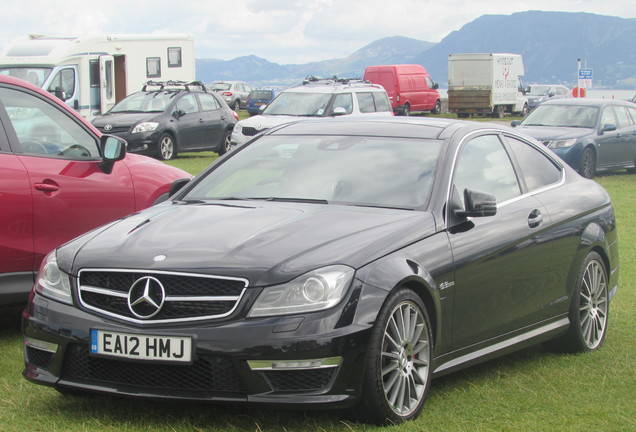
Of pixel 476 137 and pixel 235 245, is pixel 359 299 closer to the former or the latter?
pixel 235 245

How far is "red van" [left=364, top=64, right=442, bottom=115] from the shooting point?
166 feet

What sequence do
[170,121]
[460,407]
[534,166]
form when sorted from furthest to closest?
[170,121], [534,166], [460,407]

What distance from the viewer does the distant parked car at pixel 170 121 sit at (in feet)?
84.5

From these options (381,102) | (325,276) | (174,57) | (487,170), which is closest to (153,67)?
(174,57)

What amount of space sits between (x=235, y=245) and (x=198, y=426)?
0.83 m

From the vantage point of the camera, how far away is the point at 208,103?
28.3 metres

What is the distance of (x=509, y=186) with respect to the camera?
6.65 metres

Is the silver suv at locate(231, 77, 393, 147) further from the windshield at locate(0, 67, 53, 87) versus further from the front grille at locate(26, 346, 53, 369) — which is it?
the front grille at locate(26, 346, 53, 369)

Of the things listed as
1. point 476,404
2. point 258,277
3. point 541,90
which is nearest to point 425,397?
point 476,404

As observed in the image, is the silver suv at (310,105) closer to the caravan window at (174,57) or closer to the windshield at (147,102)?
the windshield at (147,102)

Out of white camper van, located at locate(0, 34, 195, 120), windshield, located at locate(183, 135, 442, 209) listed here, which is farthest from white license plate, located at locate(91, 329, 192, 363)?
white camper van, located at locate(0, 34, 195, 120)

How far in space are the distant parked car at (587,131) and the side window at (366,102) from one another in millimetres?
5143

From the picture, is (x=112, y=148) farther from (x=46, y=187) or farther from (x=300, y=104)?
(x=300, y=104)

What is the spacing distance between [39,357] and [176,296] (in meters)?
0.89
